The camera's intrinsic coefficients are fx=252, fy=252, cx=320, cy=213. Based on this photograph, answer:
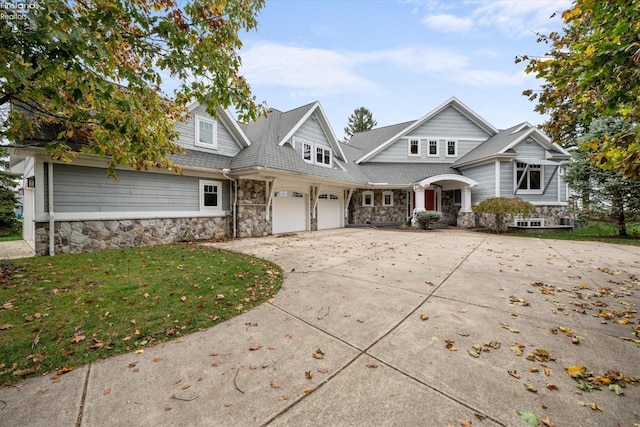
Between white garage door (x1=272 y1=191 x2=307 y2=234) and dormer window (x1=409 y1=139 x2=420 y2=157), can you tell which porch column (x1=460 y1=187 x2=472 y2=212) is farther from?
white garage door (x1=272 y1=191 x2=307 y2=234)

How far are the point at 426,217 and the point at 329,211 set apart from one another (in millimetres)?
5918

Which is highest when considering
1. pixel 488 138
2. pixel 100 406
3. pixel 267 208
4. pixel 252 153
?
pixel 488 138

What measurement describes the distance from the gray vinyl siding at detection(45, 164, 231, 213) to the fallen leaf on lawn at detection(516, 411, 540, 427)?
436 inches

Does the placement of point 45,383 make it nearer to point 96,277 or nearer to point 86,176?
point 96,277

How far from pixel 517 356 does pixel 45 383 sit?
4.52m

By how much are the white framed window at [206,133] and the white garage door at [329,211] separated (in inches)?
268

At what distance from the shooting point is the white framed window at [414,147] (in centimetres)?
1908

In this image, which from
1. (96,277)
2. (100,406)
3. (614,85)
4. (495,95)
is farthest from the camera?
(495,95)

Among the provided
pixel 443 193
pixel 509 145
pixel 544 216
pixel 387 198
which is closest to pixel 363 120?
pixel 443 193

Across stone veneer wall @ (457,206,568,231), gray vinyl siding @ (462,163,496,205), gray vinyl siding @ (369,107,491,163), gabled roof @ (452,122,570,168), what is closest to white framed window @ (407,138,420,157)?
gray vinyl siding @ (369,107,491,163)

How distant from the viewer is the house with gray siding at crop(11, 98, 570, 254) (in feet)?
27.0

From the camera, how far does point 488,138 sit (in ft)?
61.9

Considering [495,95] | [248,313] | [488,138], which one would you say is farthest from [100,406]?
[488,138]

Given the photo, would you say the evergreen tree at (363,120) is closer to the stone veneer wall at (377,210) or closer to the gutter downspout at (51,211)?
the stone veneer wall at (377,210)
